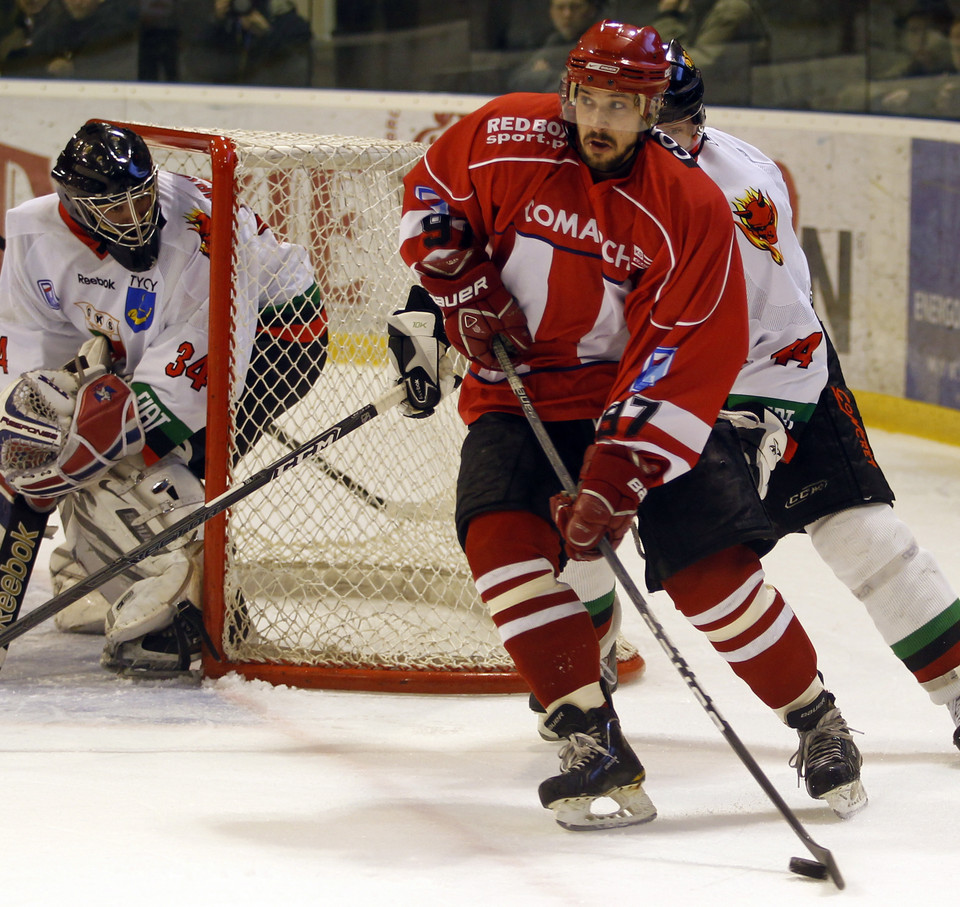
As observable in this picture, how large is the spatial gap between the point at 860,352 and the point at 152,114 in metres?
2.79

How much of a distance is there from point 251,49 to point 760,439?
14.0 ft

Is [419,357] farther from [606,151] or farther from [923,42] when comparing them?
[923,42]

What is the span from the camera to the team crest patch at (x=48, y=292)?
2.79 m

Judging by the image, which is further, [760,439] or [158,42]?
[158,42]

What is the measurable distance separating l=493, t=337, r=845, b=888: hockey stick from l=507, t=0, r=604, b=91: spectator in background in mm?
4025

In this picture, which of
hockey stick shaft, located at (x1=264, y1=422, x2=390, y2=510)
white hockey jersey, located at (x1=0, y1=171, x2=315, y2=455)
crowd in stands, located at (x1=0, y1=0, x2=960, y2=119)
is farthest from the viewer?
crowd in stands, located at (x1=0, y1=0, x2=960, y2=119)

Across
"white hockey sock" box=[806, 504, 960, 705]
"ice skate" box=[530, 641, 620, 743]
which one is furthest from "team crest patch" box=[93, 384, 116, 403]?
"white hockey sock" box=[806, 504, 960, 705]

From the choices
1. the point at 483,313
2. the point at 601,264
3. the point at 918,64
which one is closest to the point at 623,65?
the point at 601,264

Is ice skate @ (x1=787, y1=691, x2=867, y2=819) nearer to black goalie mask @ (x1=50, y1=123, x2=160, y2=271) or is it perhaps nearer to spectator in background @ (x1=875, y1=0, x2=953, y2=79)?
black goalie mask @ (x1=50, y1=123, x2=160, y2=271)

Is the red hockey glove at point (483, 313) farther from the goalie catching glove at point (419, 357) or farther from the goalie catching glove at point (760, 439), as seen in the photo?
the goalie catching glove at point (760, 439)

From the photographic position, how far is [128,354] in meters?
2.82

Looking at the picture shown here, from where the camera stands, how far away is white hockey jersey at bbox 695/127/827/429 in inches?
85.8

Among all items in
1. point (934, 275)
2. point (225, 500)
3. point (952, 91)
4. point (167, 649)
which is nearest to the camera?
point (225, 500)

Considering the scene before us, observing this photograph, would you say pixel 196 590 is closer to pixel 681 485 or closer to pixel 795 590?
pixel 681 485
